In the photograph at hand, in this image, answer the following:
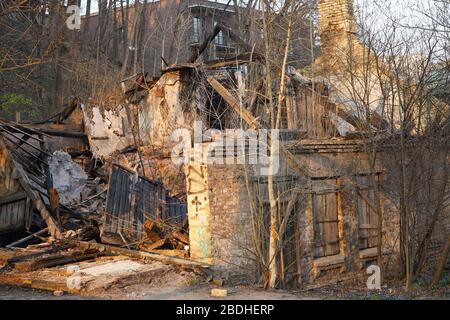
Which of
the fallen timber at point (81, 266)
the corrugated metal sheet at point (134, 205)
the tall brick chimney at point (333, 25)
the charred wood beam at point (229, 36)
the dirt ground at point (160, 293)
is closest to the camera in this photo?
the dirt ground at point (160, 293)

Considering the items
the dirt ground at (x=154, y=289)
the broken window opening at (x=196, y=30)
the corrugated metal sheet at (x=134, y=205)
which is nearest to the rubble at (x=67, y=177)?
the corrugated metal sheet at (x=134, y=205)

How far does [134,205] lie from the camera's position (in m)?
11.4

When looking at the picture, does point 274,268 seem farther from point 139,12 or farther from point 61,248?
point 139,12

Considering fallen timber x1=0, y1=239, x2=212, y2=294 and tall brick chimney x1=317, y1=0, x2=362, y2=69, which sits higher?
tall brick chimney x1=317, y1=0, x2=362, y2=69

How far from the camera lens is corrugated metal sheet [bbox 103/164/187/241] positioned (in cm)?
1085

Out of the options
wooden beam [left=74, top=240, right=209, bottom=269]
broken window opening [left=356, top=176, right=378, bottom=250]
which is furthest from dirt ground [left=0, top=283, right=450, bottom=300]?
broken window opening [left=356, top=176, right=378, bottom=250]

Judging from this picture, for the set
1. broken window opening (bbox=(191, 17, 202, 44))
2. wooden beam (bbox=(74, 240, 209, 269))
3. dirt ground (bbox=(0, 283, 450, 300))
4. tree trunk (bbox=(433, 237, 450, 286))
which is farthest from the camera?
broken window opening (bbox=(191, 17, 202, 44))

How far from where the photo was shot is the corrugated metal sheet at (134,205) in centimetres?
1085

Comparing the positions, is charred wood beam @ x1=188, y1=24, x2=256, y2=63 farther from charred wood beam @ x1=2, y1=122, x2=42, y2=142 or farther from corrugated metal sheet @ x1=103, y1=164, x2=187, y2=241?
charred wood beam @ x1=2, y1=122, x2=42, y2=142

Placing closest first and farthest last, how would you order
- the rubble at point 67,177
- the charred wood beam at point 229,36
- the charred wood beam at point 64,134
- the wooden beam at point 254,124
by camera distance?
the wooden beam at point 254,124
the charred wood beam at point 229,36
the rubble at point 67,177
the charred wood beam at point 64,134

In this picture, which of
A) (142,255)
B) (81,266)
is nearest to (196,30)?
(142,255)

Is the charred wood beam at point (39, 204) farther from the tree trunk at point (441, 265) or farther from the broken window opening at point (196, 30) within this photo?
the broken window opening at point (196, 30)

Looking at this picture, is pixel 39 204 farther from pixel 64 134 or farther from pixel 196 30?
pixel 196 30

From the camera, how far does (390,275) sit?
1248 centimetres
